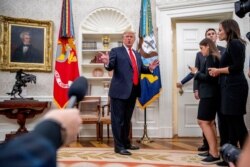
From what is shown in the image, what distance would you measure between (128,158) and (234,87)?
135cm

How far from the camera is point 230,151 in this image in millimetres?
933

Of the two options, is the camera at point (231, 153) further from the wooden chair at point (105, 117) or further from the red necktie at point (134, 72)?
the wooden chair at point (105, 117)

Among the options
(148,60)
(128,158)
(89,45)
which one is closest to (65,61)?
(89,45)

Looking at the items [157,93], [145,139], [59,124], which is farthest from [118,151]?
[59,124]

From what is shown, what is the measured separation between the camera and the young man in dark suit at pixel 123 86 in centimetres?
341

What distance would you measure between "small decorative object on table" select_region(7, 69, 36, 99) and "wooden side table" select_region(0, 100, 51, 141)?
0.20m

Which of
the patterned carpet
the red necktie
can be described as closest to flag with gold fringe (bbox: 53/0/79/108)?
the patterned carpet

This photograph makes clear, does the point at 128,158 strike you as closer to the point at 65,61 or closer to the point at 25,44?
the point at 65,61

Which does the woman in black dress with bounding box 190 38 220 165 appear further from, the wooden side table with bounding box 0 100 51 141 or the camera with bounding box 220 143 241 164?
the wooden side table with bounding box 0 100 51 141

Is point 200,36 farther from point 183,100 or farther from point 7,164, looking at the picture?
point 7,164

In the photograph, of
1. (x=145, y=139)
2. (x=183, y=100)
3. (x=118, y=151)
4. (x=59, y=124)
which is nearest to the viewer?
(x=59, y=124)

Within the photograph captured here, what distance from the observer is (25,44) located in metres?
5.16

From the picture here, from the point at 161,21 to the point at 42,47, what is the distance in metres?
2.19

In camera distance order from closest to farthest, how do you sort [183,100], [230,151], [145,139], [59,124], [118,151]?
1. [59,124]
2. [230,151]
3. [118,151]
4. [145,139]
5. [183,100]
